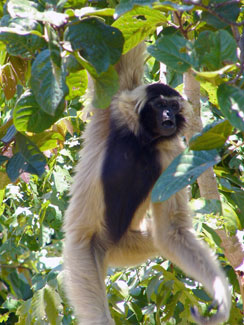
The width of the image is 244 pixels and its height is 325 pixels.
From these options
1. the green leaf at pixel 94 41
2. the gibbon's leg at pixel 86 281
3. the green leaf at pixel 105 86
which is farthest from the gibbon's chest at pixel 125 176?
the green leaf at pixel 94 41

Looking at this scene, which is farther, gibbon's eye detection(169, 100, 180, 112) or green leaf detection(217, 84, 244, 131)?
gibbon's eye detection(169, 100, 180, 112)

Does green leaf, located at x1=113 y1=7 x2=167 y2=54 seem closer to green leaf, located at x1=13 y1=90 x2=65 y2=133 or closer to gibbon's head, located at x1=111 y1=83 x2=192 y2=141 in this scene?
green leaf, located at x1=13 y1=90 x2=65 y2=133

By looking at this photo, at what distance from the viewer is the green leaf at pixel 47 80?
9.18 feet

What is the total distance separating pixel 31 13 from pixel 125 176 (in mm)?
2195

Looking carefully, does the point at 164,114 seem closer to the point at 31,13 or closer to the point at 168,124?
the point at 168,124

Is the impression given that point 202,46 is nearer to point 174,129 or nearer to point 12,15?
point 12,15

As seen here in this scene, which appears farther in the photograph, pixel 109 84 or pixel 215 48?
pixel 109 84

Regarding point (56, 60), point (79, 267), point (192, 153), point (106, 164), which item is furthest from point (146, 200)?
point (56, 60)

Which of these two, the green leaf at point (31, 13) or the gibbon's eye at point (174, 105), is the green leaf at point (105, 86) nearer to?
the green leaf at point (31, 13)

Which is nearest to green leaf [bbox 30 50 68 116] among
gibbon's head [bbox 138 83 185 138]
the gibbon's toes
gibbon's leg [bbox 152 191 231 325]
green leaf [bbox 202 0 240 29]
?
green leaf [bbox 202 0 240 29]

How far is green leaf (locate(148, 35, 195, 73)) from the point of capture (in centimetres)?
263

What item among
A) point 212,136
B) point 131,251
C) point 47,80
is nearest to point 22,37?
point 47,80

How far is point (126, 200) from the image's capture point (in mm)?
4805

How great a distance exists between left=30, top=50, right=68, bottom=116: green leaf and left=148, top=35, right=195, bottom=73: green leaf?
0.55 meters
